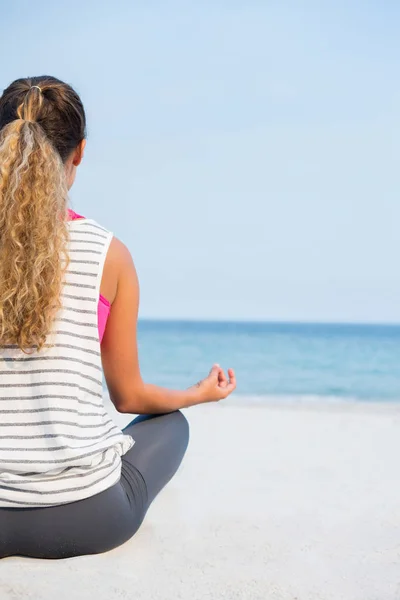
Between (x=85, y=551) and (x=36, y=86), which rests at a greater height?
(x=36, y=86)

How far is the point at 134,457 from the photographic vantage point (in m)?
2.32

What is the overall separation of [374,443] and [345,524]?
1551 mm

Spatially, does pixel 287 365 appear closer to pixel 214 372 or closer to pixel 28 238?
pixel 214 372

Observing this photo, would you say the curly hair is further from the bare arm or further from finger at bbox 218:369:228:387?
finger at bbox 218:369:228:387

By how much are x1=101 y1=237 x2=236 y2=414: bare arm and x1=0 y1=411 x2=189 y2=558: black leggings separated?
148 millimetres

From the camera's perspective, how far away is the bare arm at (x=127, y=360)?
2.09 meters

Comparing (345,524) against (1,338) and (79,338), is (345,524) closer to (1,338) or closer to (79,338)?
(79,338)

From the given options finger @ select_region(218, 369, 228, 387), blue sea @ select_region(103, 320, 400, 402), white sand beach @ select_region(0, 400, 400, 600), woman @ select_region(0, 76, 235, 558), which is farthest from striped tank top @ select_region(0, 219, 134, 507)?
blue sea @ select_region(103, 320, 400, 402)

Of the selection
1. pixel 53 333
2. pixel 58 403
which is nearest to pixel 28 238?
pixel 53 333

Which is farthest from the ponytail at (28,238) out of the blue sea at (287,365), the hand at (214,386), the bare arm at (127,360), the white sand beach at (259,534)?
the blue sea at (287,365)

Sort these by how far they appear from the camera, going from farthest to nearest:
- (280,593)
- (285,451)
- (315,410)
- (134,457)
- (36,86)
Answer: (315,410)
(285,451)
(134,457)
(36,86)
(280,593)

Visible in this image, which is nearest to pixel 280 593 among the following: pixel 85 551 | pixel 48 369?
pixel 85 551

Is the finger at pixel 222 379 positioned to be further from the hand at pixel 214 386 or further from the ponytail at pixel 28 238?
the ponytail at pixel 28 238

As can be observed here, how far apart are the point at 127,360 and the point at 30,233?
0.52 metres
